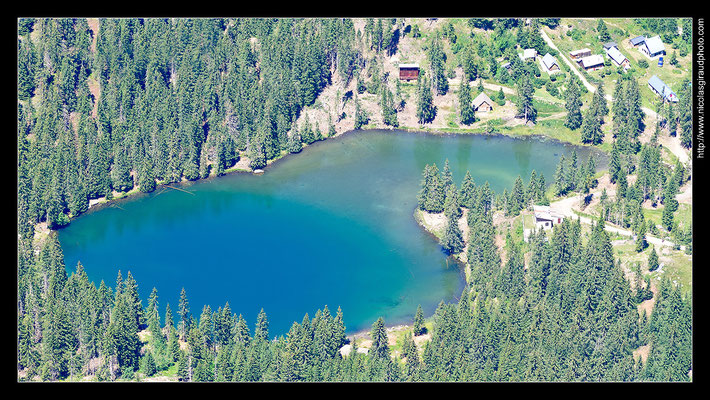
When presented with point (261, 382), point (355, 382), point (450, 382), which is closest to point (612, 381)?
point (450, 382)

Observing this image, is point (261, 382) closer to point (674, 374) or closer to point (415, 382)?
point (415, 382)
